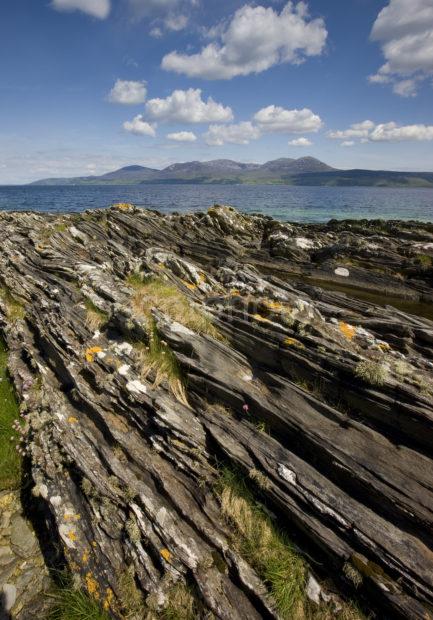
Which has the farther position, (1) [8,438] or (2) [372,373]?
(1) [8,438]

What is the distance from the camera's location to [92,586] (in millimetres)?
6879

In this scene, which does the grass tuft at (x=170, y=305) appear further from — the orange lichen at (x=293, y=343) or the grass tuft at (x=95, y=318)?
the orange lichen at (x=293, y=343)

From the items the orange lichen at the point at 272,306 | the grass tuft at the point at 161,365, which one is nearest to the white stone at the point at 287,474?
the grass tuft at the point at 161,365

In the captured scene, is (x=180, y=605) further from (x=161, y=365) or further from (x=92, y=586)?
(x=161, y=365)

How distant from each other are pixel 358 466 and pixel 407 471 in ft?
3.35

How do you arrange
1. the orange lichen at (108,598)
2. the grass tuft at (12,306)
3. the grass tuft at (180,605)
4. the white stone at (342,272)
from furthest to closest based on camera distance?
the white stone at (342,272) → the grass tuft at (12,306) → the orange lichen at (108,598) → the grass tuft at (180,605)

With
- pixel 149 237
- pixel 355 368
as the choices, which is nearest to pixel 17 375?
pixel 355 368

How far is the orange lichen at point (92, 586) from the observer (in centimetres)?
678

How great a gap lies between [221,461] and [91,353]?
601 centimetres

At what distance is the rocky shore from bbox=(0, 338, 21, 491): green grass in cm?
19

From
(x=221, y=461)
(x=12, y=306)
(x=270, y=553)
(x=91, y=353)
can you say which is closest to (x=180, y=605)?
(x=270, y=553)

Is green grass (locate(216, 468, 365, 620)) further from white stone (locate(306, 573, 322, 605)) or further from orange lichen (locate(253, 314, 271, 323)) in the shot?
orange lichen (locate(253, 314, 271, 323))

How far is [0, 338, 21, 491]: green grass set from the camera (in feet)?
30.7

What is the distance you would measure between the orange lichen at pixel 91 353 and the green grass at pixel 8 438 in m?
3.04
